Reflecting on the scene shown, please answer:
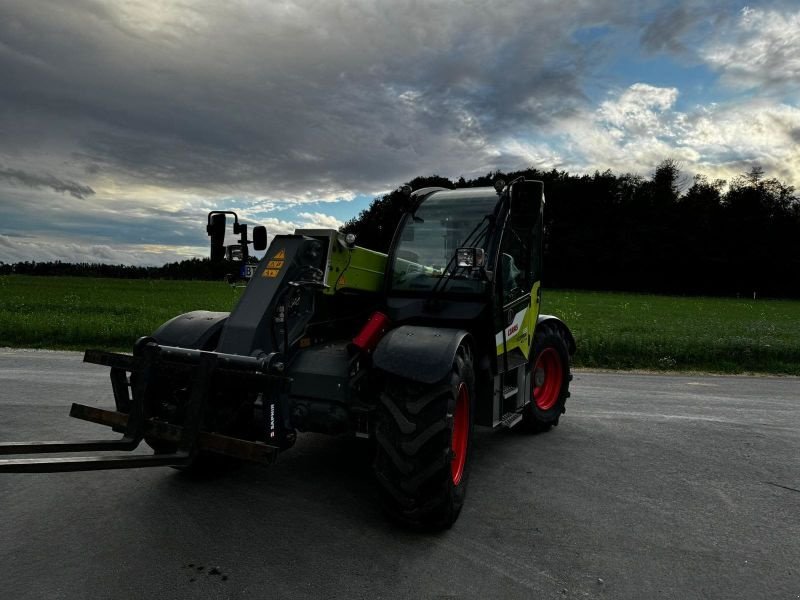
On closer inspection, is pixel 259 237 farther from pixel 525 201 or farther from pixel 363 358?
pixel 525 201

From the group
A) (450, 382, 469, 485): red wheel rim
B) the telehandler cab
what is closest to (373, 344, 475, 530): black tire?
the telehandler cab

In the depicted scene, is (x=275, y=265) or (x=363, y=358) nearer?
(x=363, y=358)

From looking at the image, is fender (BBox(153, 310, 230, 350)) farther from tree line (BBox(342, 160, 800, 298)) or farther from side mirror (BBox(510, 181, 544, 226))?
tree line (BBox(342, 160, 800, 298))

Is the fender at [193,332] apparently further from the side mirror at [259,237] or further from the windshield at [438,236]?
the windshield at [438,236]

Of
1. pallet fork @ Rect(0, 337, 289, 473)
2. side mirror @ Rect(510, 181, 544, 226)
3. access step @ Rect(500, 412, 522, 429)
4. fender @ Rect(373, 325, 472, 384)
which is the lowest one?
access step @ Rect(500, 412, 522, 429)

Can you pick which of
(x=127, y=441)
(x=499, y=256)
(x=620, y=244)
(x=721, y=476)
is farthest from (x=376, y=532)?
(x=620, y=244)

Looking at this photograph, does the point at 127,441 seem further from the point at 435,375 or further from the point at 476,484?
the point at 476,484

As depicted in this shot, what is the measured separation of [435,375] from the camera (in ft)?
12.7

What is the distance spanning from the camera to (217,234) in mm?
4910

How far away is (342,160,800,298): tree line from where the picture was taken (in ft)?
212

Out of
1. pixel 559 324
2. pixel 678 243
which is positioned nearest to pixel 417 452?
pixel 559 324

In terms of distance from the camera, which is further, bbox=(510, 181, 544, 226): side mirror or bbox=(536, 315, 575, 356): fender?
bbox=(536, 315, 575, 356): fender

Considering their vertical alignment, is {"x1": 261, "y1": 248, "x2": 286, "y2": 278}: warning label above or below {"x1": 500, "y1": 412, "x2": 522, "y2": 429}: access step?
above

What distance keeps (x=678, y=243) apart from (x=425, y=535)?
231 feet
